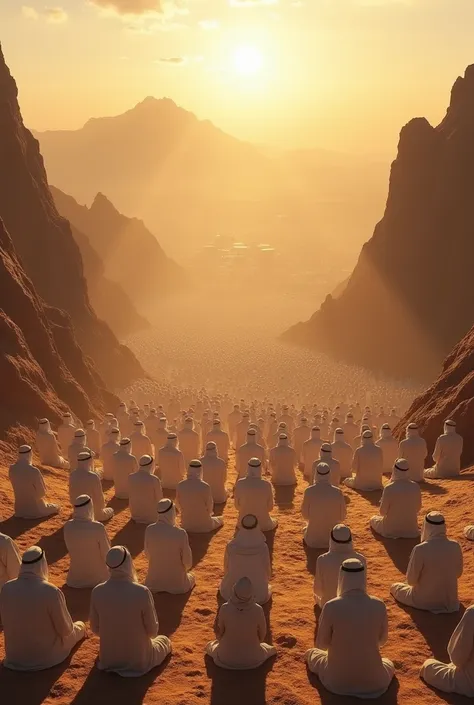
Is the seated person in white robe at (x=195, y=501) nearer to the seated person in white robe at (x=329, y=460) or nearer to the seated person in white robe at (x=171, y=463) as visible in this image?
the seated person in white robe at (x=329, y=460)

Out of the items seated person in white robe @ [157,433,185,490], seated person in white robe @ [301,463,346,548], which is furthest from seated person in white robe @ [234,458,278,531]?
seated person in white robe @ [157,433,185,490]

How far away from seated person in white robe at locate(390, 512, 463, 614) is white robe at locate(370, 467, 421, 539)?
2712 millimetres

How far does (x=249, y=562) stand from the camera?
961cm

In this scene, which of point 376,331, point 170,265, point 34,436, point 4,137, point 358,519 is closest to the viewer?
point 358,519

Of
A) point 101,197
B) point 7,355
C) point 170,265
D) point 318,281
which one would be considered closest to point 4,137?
point 7,355

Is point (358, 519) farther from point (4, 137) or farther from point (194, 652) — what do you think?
point (4, 137)

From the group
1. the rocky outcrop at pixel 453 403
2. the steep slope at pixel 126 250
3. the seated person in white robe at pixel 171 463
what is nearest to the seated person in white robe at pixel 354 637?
the seated person in white robe at pixel 171 463

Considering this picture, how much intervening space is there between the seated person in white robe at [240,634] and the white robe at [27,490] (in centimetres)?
673

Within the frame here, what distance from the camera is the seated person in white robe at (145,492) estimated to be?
13.5 metres

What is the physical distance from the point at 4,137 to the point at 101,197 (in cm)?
6157

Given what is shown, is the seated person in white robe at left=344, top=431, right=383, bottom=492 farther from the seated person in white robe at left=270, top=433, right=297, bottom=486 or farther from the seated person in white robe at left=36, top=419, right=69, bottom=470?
the seated person in white robe at left=36, top=419, right=69, bottom=470

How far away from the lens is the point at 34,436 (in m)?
20.2

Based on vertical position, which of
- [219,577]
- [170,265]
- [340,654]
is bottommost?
[219,577]

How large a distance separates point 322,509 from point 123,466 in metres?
5.77
